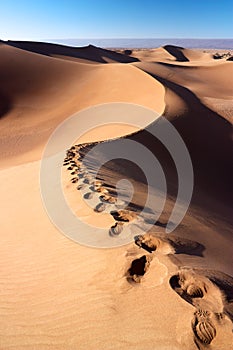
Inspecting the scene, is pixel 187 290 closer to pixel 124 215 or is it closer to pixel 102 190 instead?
pixel 124 215

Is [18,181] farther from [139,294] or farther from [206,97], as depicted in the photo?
[206,97]

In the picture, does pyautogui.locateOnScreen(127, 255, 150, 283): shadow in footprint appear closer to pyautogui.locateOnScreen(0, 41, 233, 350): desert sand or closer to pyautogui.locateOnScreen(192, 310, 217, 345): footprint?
pyautogui.locateOnScreen(0, 41, 233, 350): desert sand

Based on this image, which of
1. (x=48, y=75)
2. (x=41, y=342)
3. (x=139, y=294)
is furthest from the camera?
(x=48, y=75)

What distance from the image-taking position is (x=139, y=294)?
2398 mm

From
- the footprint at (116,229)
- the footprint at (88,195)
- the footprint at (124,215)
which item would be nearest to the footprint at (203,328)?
the footprint at (116,229)

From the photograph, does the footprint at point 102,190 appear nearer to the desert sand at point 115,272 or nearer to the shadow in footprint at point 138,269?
the desert sand at point 115,272

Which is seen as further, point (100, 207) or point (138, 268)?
point (100, 207)

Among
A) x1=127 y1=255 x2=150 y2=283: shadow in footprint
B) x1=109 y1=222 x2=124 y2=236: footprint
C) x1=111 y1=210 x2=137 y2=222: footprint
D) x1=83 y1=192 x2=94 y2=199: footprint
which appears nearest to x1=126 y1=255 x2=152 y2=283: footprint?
x1=127 y1=255 x2=150 y2=283: shadow in footprint

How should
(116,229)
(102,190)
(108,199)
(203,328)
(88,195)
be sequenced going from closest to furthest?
1. (203,328)
2. (116,229)
3. (108,199)
4. (88,195)
5. (102,190)

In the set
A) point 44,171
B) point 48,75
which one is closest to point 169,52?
point 48,75

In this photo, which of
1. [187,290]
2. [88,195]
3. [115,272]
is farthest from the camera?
[88,195]

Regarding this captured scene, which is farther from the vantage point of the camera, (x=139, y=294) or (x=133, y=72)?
(x=133, y=72)

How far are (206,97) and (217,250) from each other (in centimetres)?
1297

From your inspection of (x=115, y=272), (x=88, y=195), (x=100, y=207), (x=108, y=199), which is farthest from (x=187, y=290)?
(x=88, y=195)
